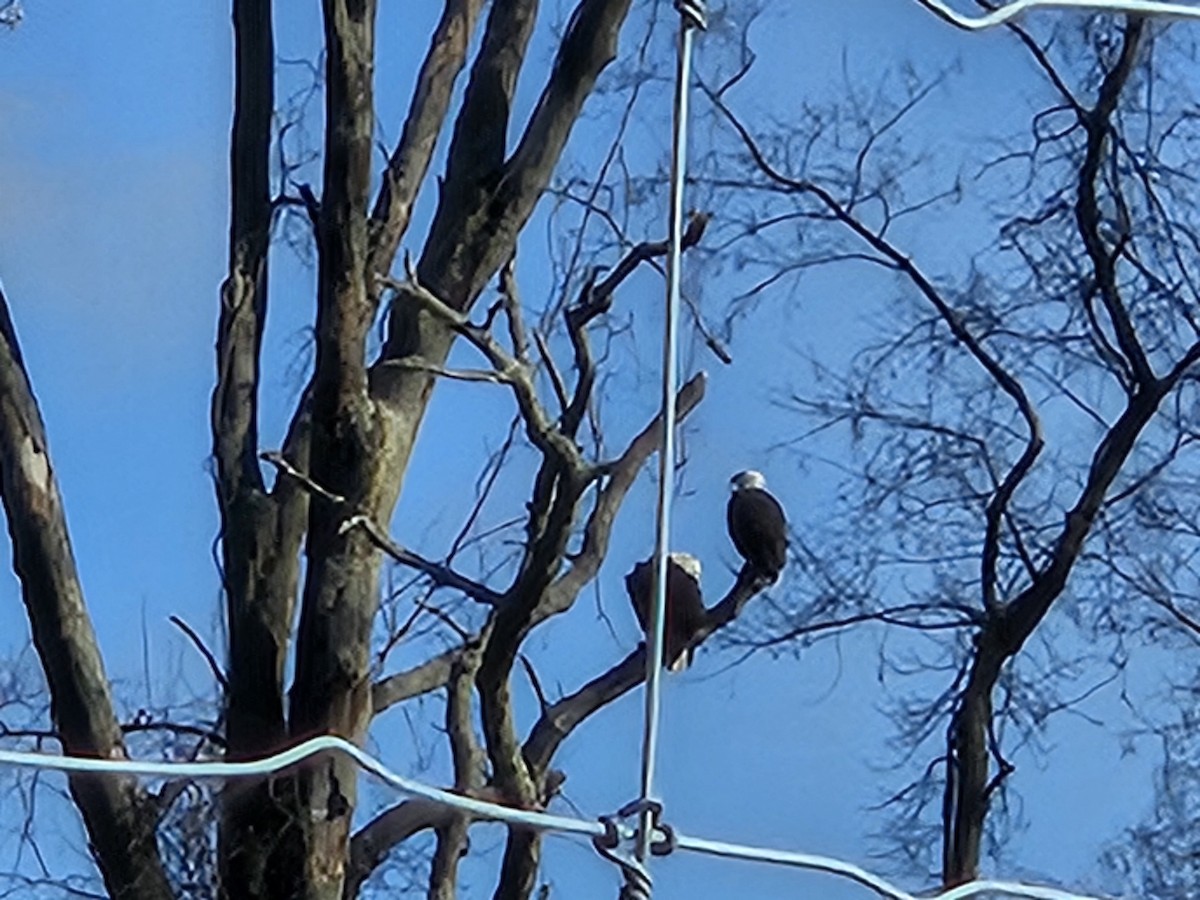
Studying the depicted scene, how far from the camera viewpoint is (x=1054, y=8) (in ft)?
3.01

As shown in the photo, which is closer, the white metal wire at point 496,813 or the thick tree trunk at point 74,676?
the white metal wire at point 496,813

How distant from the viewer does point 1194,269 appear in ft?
3.48

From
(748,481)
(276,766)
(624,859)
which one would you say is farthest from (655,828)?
(748,481)

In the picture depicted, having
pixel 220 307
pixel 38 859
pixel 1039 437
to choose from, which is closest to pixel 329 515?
pixel 220 307

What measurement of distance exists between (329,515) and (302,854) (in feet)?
0.57

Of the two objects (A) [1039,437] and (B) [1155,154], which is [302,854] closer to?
(A) [1039,437]

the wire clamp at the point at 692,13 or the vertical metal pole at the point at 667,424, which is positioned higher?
the wire clamp at the point at 692,13

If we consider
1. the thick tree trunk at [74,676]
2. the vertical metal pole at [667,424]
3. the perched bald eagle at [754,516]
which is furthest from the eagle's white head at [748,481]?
the thick tree trunk at [74,676]

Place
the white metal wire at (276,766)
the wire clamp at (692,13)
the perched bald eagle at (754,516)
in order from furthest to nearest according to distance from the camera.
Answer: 1. the perched bald eagle at (754,516)
2. the wire clamp at (692,13)
3. the white metal wire at (276,766)

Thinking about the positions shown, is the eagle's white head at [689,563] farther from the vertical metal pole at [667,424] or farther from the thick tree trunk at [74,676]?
the thick tree trunk at [74,676]

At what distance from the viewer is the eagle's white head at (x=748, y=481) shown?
38.5 inches

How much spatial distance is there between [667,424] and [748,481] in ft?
0.52

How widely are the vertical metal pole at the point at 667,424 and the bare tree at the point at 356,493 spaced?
135 millimetres

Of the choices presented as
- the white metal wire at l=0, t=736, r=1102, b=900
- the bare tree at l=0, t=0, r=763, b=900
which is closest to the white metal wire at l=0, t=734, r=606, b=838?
the white metal wire at l=0, t=736, r=1102, b=900
